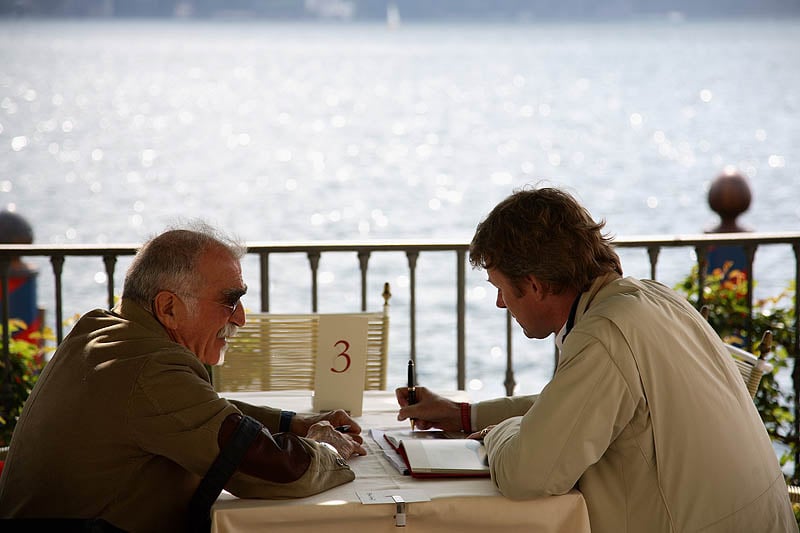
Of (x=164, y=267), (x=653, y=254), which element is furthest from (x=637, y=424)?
(x=653, y=254)

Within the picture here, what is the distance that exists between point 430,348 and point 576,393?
742cm

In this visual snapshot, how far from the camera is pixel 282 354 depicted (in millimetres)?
3898

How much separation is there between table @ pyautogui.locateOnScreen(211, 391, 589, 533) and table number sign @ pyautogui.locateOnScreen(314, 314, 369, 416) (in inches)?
23.9

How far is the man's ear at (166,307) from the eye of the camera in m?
2.49

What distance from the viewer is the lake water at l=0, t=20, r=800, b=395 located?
13.3 meters

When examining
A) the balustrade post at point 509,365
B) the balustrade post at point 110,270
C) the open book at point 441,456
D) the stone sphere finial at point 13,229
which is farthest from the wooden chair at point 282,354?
the stone sphere finial at point 13,229

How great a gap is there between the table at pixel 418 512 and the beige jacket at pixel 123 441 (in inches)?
2.2

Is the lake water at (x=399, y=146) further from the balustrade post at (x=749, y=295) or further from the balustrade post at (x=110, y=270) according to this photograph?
the balustrade post at (x=110, y=270)

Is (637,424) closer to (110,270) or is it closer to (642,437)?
(642,437)

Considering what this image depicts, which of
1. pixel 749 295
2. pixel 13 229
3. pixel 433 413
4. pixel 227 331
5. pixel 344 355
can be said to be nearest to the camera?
pixel 227 331

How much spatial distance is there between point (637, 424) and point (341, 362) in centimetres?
95

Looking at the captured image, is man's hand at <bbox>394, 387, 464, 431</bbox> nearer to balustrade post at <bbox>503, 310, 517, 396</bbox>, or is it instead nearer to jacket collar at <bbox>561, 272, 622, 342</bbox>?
jacket collar at <bbox>561, 272, 622, 342</bbox>

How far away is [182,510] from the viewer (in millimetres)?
2385

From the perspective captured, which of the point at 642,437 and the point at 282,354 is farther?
the point at 282,354
